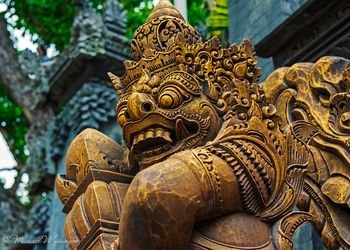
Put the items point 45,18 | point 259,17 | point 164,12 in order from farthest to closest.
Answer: point 45,18 → point 259,17 → point 164,12

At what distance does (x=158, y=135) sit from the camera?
3.84 metres

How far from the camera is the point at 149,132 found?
385cm

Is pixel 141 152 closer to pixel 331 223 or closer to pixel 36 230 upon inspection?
pixel 331 223

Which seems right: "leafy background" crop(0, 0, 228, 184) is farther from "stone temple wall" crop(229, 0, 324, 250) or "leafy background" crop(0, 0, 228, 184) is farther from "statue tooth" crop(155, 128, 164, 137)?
"statue tooth" crop(155, 128, 164, 137)

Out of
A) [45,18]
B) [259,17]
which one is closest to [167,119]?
[259,17]

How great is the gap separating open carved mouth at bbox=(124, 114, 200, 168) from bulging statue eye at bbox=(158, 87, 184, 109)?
2.9 inches

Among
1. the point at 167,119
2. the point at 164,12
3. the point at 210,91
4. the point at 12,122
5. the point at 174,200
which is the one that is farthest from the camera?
the point at 12,122

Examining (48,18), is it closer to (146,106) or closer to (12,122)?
(12,122)

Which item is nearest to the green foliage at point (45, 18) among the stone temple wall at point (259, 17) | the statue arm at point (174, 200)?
the stone temple wall at point (259, 17)

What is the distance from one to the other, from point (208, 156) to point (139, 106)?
0.44m

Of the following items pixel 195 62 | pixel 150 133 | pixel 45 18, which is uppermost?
pixel 45 18

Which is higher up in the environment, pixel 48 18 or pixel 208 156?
pixel 48 18

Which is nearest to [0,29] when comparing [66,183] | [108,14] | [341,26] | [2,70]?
[2,70]

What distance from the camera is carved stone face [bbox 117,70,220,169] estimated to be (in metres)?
3.84
